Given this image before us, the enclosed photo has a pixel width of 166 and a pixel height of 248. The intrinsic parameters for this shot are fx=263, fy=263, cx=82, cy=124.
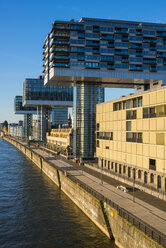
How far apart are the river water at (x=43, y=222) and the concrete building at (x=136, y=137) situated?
49.4 ft

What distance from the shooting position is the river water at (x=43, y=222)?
37875mm

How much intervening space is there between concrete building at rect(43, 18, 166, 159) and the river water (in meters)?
46.5

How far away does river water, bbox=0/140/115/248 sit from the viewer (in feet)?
124

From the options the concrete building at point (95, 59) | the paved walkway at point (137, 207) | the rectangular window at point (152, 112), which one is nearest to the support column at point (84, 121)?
the concrete building at point (95, 59)

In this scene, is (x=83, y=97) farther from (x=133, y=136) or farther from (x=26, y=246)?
A: (x=26, y=246)

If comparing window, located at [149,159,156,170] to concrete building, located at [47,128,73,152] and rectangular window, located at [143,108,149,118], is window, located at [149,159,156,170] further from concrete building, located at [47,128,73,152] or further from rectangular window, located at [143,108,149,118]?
concrete building, located at [47,128,73,152]

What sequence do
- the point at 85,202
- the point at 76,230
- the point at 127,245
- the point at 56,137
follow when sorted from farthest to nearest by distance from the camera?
1. the point at 56,137
2. the point at 85,202
3. the point at 76,230
4. the point at 127,245

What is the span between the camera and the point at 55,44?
106 metres

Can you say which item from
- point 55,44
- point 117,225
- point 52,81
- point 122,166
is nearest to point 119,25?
point 55,44

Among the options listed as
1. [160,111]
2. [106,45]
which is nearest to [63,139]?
[106,45]

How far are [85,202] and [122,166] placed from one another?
70.2ft

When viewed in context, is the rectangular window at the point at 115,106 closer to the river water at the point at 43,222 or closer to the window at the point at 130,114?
the window at the point at 130,114

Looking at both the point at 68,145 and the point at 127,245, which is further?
the point at 68,145

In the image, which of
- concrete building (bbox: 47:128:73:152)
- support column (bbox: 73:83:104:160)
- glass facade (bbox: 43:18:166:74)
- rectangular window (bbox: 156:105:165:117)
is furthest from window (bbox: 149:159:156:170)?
concrete building (bbox: 47:128:73:152)
